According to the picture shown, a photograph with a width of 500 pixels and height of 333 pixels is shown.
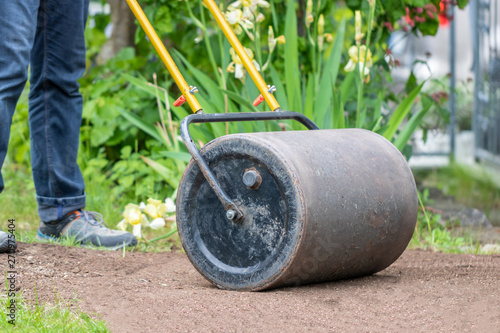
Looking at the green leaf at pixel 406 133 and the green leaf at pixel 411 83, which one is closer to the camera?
the green leaf at pixel 406 133

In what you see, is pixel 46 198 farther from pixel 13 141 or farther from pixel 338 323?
pixel 13 141

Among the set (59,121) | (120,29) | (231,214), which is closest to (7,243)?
(59,121)

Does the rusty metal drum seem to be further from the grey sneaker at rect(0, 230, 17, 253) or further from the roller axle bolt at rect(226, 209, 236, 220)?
the grey sneaker at rect(0, 230, 17, 253)

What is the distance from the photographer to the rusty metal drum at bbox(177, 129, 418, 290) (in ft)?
5.56

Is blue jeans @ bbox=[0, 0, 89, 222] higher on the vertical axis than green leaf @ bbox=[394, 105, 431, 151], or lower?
higher

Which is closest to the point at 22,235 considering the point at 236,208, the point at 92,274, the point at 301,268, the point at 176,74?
the point at 92,274

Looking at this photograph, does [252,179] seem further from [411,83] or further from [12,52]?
[411,83]

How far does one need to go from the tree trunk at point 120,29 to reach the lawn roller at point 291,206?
2.42 metres

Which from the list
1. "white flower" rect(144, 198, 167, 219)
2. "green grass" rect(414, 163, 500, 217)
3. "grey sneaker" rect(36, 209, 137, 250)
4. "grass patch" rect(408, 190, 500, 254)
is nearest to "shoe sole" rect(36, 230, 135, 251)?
"grey sneaker" rect(36, 209, 137, 250)

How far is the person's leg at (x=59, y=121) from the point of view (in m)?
2.38

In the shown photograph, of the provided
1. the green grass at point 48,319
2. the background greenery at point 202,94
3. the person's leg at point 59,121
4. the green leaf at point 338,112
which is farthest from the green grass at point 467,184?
the green grass at point 48,319

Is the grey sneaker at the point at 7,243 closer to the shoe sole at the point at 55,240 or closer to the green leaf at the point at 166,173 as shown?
the shoe sole at the point at 55,240

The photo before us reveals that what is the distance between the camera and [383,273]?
208 cm

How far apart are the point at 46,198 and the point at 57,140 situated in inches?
8.9
